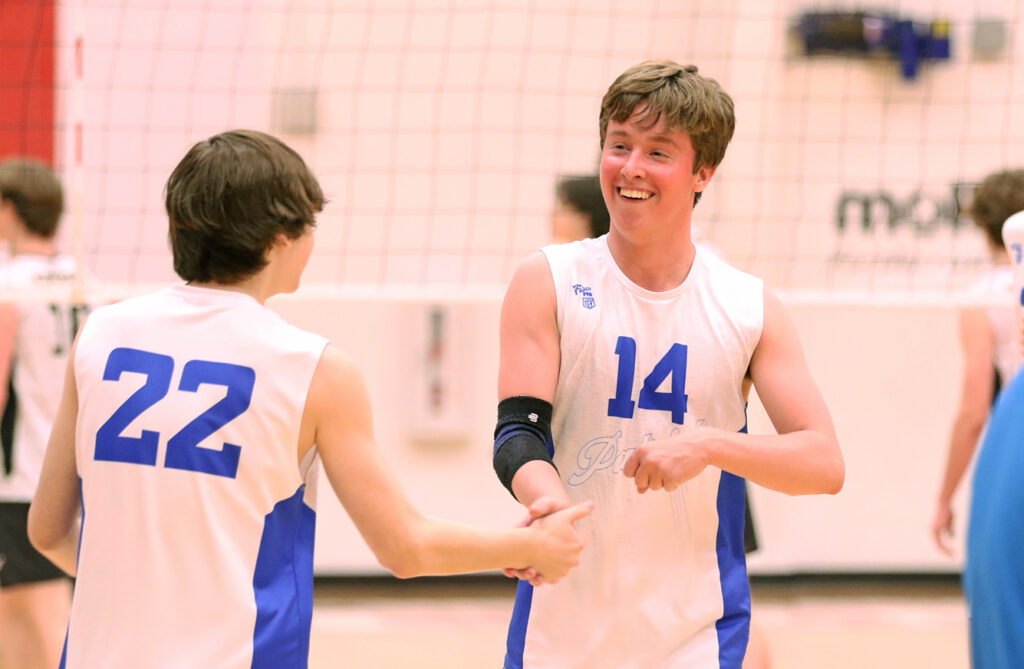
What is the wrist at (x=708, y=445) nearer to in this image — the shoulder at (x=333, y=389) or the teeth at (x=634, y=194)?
the teeth at (x=634, y=194)

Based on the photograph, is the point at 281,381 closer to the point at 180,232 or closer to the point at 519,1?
the point at 180,232

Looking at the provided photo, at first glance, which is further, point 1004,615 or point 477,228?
point 477,228

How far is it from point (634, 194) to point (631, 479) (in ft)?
1.78

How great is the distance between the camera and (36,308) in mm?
3891

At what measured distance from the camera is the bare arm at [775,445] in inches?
81.7

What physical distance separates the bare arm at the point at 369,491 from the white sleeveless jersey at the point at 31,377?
2.22 meters

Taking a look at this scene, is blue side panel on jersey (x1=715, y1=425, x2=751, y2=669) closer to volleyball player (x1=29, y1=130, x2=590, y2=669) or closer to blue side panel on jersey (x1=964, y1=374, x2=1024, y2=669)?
→ volleyball player (x1=29, y1=130, x2=590, y2=669)

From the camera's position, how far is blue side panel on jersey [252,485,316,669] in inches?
74.2

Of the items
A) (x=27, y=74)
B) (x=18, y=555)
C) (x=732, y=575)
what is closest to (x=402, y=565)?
(x=732, y=575)

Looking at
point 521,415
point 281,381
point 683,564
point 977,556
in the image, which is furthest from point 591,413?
point 977,556

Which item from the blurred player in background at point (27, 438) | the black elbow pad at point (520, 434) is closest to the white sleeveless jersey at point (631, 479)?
the black elbow pad at point (520, 434)

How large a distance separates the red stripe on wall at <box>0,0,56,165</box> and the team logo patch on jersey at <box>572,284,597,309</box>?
180 inches

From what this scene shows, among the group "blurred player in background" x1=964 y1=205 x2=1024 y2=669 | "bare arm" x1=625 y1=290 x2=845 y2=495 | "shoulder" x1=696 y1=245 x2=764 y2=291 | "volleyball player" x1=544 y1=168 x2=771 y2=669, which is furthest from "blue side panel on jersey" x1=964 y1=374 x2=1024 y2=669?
"volleyball player" x1=544 y1=168 x2=771 y2=669

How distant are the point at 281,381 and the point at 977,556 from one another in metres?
1.10
